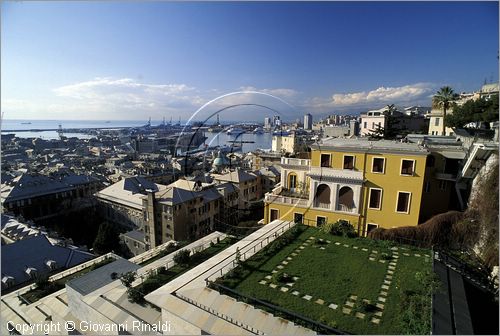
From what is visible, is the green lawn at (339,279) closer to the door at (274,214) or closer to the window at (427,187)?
the door at (274,214)

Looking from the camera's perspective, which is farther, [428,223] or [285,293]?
[428,223]

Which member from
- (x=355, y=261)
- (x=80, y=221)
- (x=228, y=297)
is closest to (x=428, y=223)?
(x=355, y=261)

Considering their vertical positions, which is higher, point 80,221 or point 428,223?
point 428,223

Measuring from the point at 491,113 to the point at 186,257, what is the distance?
18305 mm

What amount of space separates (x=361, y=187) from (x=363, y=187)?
0.13 meters

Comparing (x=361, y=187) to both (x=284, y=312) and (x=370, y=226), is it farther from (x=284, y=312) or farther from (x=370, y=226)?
(x=284, y=312)

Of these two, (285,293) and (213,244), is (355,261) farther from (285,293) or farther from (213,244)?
(213,244)

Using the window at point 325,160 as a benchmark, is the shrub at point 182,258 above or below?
below

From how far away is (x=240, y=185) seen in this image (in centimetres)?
3416

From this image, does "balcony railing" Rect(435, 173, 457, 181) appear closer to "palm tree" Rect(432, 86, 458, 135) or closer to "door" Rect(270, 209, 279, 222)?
"door" Rect(270, 209, 279, 222)

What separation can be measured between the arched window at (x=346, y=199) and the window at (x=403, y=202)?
2327 mm

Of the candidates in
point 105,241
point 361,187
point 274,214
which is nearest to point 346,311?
point 361,187

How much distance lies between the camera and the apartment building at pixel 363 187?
14414 millimetres

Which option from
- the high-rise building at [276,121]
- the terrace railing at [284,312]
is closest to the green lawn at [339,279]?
the terrace railing at [284,312]
